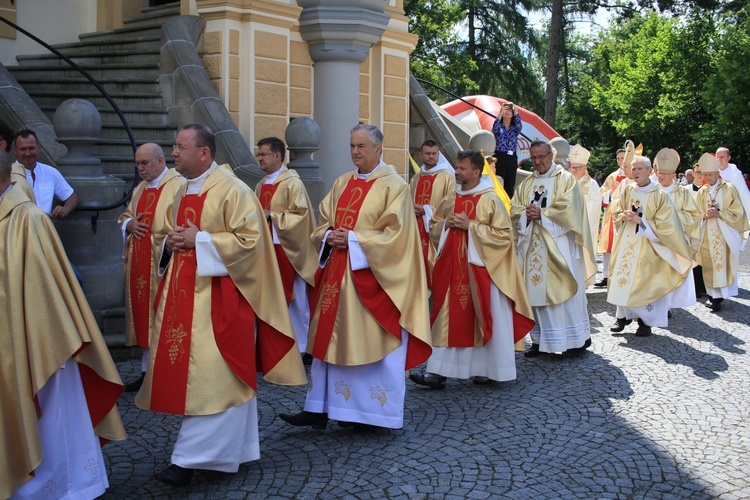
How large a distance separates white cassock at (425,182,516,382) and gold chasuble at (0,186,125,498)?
337 centimetres

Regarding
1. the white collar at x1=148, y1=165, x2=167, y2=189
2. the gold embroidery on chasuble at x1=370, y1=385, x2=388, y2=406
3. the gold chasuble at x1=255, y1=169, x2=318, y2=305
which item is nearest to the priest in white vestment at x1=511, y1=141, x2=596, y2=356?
the gold chasuble at x1=255, y1=169, x2=318, y2=305

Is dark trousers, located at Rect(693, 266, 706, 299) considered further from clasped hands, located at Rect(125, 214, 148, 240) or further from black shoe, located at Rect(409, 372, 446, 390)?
clasped hands, located at Rect(125, 214, 148, 240)

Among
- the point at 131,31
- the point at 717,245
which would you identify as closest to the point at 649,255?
the point at 717,245

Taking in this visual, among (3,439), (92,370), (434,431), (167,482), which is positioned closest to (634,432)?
(434,431)

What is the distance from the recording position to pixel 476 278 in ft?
22.0

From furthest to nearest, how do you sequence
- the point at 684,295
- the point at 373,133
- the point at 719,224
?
the point at 719,224 < the point at 684,295 < the point at 373,133

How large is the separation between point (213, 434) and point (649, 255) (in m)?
5.99

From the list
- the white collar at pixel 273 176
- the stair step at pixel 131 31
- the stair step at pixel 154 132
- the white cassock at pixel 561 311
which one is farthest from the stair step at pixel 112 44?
the white cassock at pixel 561 311

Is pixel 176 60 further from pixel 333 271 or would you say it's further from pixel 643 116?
pixel 643 116

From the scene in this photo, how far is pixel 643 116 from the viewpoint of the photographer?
37875mm

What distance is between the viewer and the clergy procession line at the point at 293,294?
3934mm

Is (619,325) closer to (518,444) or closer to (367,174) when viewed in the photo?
(518,444)

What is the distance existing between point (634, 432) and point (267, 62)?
6.99 meters

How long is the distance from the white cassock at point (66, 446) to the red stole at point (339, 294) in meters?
1.70
